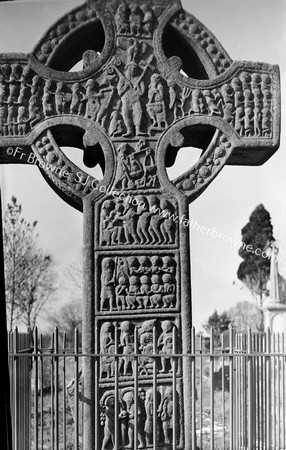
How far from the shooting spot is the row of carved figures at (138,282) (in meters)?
5.51

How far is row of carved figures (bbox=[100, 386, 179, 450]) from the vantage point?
5.27m

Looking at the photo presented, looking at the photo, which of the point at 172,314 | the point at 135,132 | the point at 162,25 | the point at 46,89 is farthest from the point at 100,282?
the point at 162,25

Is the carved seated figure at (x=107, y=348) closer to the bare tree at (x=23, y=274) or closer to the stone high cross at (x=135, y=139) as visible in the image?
the stone high cross at (x=135, y=139)

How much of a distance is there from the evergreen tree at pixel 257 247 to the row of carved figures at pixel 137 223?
48.5 feet

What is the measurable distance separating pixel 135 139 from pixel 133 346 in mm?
1859

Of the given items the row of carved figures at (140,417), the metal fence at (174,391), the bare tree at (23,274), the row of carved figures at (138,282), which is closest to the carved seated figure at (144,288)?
the row of carved figures at (138,282)

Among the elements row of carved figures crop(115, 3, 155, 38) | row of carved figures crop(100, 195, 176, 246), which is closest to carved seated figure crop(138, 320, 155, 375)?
row of carved figures crop(100, 195, 176, 246)

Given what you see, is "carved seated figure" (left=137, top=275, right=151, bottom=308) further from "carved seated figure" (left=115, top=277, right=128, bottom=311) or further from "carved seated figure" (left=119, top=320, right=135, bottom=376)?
"carved seated figure" (left=119, top=320, right=135, bottom=376)

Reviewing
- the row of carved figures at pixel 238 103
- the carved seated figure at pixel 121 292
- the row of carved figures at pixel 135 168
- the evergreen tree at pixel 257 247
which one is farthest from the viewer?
the evergreen tree at pixel 257 247

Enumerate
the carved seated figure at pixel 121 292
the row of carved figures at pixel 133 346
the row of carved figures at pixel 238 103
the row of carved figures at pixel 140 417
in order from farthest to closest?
the row of carved figures at pixel 238 103 → the carved seated figure at pixel 121 292 → the row of carved figures at pixel 133 346 → the row of carved figures at pixel 140 417

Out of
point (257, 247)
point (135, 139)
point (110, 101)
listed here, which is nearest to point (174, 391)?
point (135, 139)

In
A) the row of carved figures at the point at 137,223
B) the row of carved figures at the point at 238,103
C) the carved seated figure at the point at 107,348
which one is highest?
the row of carved figures at the point at 238,103

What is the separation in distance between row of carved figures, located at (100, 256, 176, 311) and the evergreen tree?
14852mm

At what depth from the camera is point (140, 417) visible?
5.33 meters
